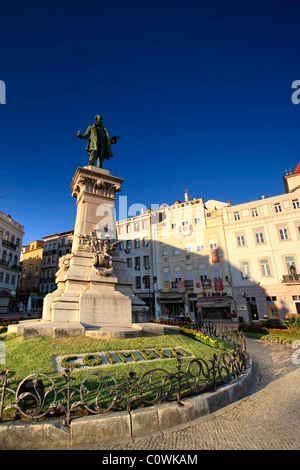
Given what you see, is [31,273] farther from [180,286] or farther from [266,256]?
[266,256]

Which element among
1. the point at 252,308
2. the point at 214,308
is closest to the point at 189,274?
the point at 214,308

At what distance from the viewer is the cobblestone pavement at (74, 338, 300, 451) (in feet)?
12.3

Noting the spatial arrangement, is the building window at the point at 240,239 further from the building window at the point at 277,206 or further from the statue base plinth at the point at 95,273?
the statue base plinth at the point at 95,273

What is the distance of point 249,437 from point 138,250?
42.0 meters

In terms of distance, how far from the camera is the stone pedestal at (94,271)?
9.29 meters

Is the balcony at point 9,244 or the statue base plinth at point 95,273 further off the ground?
the balcony at point 9,244

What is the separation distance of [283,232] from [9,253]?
142 feet

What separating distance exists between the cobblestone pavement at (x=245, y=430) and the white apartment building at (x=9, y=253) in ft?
129

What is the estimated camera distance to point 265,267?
33.6m

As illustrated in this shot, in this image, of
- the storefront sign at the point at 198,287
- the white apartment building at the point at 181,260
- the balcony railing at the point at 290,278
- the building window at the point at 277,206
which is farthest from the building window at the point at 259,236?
the storefront sign at the point at 198,287

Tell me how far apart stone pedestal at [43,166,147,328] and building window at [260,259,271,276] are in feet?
90.2

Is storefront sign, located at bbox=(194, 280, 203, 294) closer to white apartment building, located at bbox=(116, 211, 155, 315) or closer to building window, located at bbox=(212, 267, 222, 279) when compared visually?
building window, located at bbox=(212, 267, 222, 279)

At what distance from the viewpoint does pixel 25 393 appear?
393 cm
